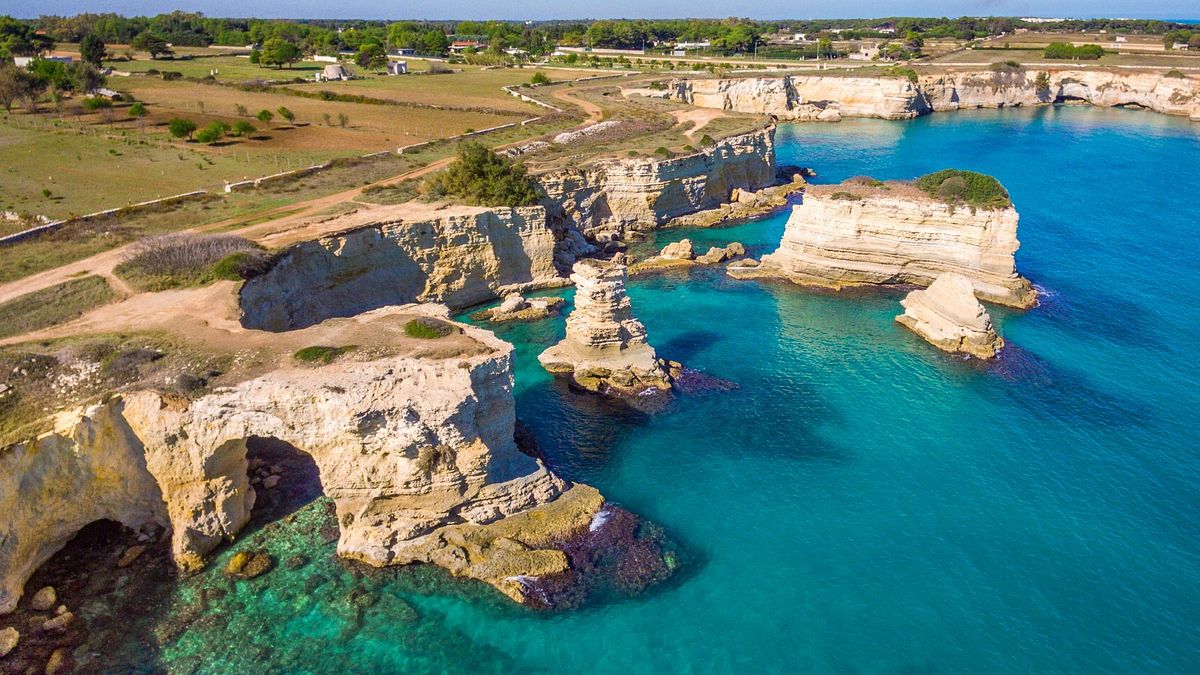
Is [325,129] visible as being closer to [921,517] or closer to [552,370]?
[552,370]

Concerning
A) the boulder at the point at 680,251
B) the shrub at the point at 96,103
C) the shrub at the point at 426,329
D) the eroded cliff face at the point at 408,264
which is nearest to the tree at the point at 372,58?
the shrub at the point at 96,103

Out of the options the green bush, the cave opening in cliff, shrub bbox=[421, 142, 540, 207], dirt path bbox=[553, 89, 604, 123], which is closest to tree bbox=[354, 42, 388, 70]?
dirt path bbox=[553, 89, 604, 123]

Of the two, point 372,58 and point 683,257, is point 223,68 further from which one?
point 683,257

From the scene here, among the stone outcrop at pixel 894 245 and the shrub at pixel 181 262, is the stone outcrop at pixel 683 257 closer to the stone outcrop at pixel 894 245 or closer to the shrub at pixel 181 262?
the stone outcrop at pixel 894 245

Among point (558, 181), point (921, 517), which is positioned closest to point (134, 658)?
point (921, 517)

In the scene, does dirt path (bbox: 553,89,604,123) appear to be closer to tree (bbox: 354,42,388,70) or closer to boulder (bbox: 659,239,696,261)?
boulder (bbox: 659,239,696,261)

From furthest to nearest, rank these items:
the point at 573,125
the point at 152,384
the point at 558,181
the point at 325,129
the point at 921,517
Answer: the point at 325,129 < the point at 573,125 < the point at 558,181 < the point at 921,517 < the point at 152,384
